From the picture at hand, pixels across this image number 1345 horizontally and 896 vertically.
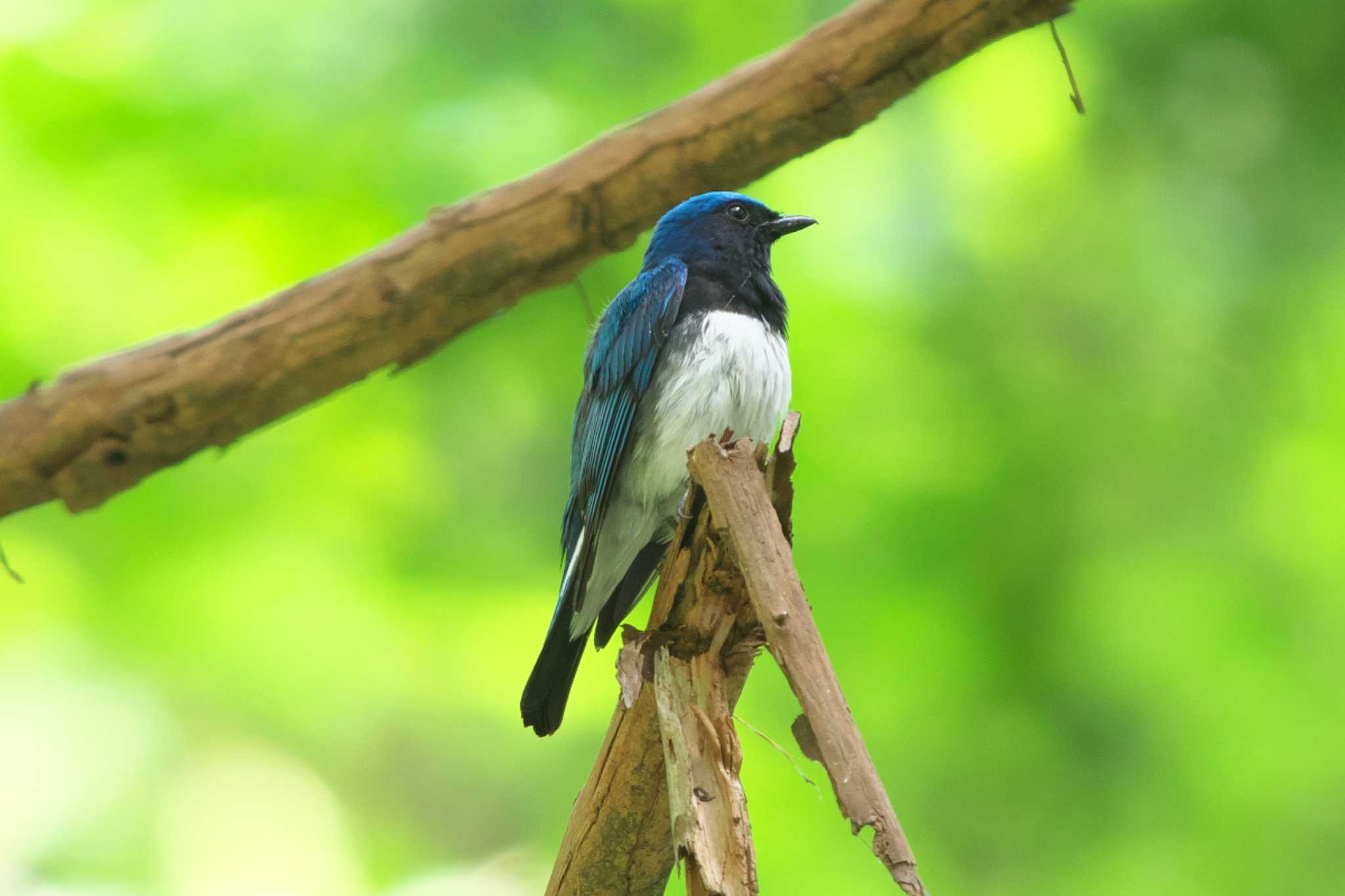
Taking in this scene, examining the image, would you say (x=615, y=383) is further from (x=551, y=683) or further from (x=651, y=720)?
(x=651, y=720)

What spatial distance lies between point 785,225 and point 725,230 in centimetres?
21

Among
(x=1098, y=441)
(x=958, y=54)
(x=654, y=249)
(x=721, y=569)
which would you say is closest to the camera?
(x=721, y=569)

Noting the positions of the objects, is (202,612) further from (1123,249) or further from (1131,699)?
(1123,249)

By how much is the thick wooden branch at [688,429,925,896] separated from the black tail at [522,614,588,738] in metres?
1.13

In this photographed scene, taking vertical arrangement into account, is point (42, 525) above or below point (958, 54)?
above

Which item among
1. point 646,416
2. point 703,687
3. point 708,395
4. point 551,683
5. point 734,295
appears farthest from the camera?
point 734,295

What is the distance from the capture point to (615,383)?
168 inches

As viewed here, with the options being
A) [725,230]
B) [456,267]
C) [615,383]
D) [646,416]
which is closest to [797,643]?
[456,267]

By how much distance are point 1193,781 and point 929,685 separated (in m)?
1.02

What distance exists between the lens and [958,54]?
131 inches

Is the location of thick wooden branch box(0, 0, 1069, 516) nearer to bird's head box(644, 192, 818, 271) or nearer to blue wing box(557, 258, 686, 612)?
blue wing box(557, 258, 686, 612)

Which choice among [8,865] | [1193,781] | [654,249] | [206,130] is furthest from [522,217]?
[8,865]

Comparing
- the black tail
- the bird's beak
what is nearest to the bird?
the black tail

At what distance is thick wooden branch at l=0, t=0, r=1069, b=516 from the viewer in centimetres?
326
